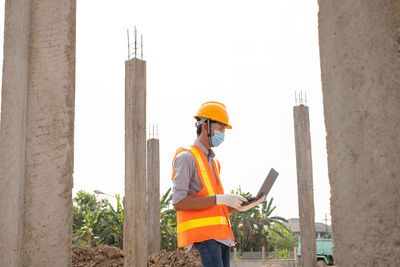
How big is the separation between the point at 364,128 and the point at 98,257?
903 cm

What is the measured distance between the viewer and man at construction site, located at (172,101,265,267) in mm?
3076

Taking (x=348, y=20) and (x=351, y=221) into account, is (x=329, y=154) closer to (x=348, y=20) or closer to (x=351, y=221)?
(x=351, y=221)

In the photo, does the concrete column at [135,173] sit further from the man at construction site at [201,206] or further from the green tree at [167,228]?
the green tree at [167,228]

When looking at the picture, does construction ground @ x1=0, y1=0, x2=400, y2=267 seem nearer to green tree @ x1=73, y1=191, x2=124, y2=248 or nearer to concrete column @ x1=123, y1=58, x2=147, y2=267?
concrete column @ x1=123, y1=58, x2=147, y2=267

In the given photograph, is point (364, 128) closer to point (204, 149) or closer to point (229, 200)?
point (229, 200)

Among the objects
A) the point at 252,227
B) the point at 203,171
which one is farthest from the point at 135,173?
the point at 252,227

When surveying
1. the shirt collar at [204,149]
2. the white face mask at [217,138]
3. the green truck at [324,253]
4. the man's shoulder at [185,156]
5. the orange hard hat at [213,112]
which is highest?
the orange hard hat at [213,112]

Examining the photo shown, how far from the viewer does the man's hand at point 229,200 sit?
321 centimetres

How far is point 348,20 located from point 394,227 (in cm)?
73

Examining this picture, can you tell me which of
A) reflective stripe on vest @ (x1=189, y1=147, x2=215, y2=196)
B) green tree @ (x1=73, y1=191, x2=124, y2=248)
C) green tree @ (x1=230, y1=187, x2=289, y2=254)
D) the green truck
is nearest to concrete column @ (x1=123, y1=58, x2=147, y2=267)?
reflective stripe on vest @ (x1=189, y1=147, x2=215, y2=196)

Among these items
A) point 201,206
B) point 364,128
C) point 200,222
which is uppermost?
point 364,128

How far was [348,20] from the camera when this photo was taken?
162cm

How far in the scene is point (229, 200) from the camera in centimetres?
327

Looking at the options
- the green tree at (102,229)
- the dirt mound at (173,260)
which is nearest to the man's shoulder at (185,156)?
the dirt mound at (173,260)
